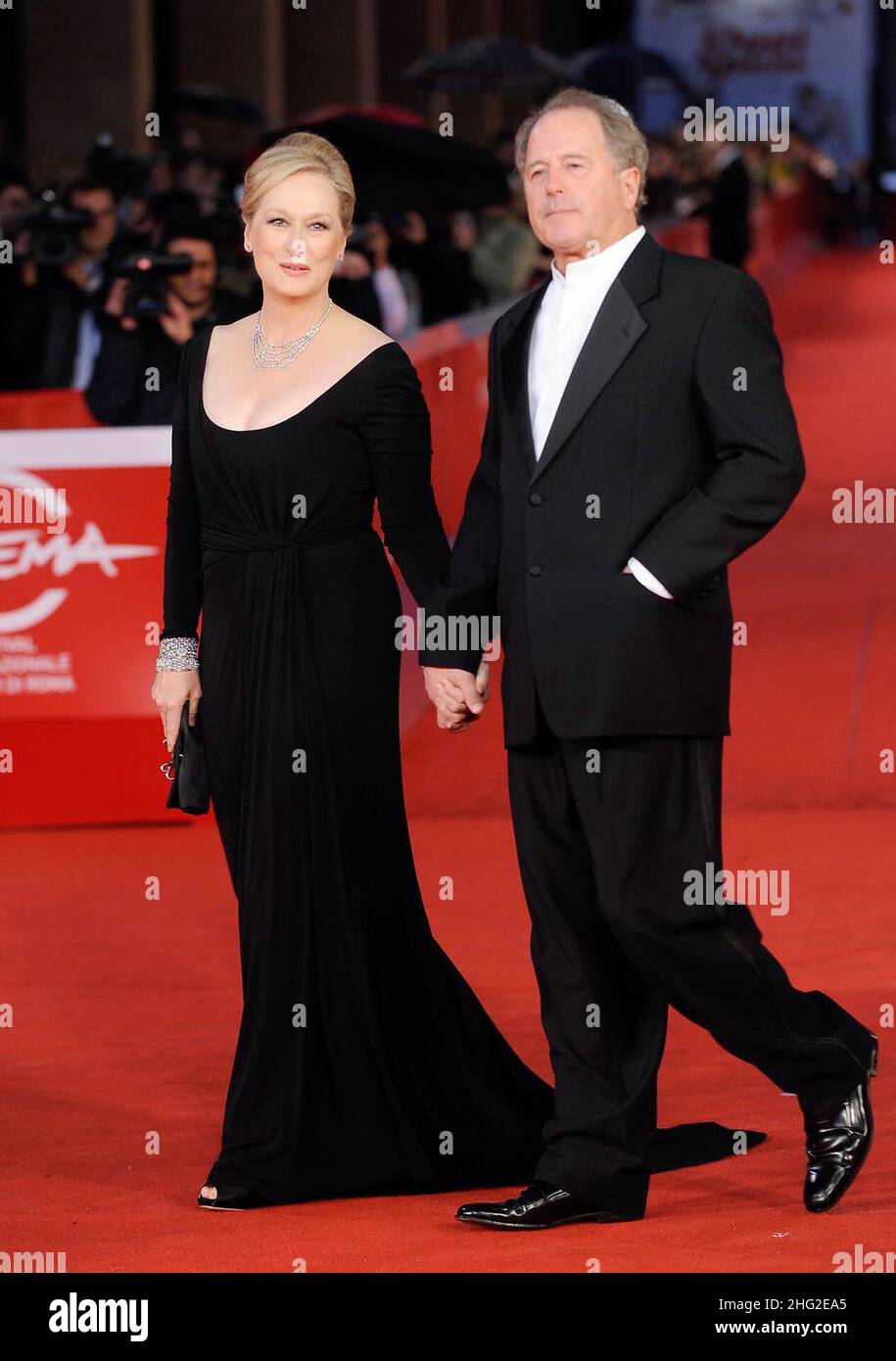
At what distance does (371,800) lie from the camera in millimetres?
4406

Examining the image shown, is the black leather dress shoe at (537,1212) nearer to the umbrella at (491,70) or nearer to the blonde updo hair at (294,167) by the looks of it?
the blonde updo hair at (294,167)

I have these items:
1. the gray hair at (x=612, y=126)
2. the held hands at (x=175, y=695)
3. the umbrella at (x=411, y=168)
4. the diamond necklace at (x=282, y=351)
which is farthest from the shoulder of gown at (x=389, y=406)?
the umbrella at (x=411, y=168)

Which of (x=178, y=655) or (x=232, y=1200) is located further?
(x=178, y=655)

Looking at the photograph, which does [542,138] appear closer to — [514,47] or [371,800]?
[371,800]

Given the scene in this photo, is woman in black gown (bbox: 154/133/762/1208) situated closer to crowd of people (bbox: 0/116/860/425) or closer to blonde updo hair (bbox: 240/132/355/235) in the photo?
blonde updo hair (bbox: 240/132/355/235)

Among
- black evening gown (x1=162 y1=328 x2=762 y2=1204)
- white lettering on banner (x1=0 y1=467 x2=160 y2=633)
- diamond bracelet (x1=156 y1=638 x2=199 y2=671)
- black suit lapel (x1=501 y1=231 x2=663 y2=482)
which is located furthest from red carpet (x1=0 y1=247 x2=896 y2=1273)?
black suit lapel (x1=501 y1=231 x2=663 y2=482)

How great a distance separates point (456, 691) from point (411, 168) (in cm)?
947

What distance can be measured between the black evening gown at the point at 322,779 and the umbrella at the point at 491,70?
18998 millimetres

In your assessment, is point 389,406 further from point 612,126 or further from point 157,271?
point 157,271

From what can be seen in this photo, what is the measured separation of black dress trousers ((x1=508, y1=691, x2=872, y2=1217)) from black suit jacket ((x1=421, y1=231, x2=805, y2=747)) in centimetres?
10

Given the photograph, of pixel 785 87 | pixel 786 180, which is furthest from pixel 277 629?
pixel 785 87

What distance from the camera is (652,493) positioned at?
12.8 feet

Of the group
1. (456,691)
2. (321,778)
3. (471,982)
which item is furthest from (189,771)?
(471,982)

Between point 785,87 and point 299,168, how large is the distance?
41.5 metres
